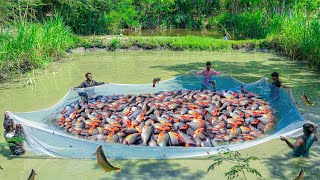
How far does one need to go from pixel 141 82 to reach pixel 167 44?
26.6 feet

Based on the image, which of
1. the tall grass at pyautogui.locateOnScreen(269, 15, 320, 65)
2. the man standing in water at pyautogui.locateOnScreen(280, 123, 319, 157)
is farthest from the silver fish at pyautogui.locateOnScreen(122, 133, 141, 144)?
the tall grass at pyautogui.locateOnScreen(269, 15, 320, 65)

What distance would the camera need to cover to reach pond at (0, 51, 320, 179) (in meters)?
5.49

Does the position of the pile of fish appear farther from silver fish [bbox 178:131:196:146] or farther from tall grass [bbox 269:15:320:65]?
tall grass [bbox 269:15:320:65]

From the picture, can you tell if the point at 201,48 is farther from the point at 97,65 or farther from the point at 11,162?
the point at 11,162

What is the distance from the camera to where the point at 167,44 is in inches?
781

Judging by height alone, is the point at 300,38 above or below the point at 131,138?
above

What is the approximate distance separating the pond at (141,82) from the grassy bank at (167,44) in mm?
752

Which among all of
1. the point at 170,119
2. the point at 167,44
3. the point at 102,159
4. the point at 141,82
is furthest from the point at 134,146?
the point at 167,44

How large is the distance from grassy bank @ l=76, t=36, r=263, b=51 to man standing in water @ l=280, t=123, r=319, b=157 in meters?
13.7

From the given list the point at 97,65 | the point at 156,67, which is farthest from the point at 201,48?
the point at 97,65

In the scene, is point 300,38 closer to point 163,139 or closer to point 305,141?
point 305,141

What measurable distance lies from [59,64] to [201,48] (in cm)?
774

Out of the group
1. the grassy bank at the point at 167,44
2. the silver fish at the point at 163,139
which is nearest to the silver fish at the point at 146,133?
the silver fish at the point at 163,139

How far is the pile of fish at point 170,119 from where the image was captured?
6.04 m
